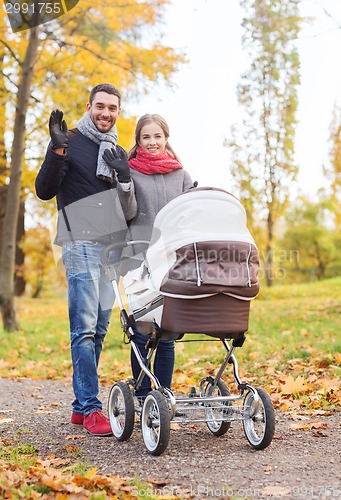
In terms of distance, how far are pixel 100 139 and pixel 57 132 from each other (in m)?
0.41

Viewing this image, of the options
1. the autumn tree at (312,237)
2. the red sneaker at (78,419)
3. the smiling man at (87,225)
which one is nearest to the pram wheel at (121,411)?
the smiling man at (87,225)

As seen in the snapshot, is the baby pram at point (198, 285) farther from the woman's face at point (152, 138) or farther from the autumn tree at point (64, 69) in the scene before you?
the autumn tree at point (64, 69)

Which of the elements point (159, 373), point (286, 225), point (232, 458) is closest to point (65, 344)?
point (159, 373)

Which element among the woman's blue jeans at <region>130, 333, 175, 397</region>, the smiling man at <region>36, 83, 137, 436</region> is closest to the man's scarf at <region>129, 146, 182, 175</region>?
the smiling man at <region>36, 83, 137, 436</region>

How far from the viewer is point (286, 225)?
31.2 metres

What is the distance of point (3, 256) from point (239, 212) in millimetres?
7414

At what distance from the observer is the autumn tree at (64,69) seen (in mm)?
10242

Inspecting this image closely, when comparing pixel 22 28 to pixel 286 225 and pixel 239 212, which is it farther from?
pixel 286 225

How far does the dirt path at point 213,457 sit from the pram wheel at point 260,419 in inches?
2.6

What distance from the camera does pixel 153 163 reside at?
402 centimetres

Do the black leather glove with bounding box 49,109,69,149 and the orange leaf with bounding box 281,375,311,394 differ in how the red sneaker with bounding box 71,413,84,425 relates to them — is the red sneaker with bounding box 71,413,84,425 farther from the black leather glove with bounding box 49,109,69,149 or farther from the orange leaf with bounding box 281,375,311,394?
the black leather glove with bounding box 49,109,69,149

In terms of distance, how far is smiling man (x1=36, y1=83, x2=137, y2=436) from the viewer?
4098 millimetres

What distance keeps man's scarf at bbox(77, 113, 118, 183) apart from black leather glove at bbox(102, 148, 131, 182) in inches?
11.7

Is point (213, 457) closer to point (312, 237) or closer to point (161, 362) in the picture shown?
point (161, 362)
